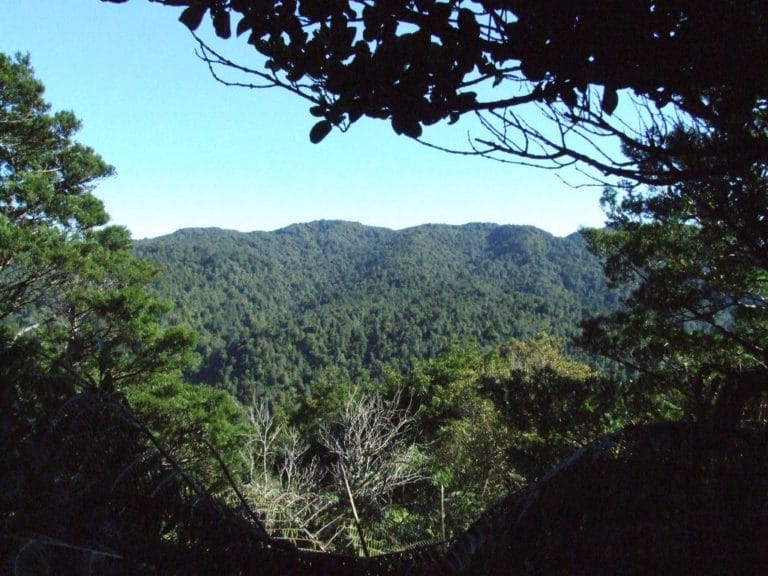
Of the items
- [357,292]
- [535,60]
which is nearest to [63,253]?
[535,60]

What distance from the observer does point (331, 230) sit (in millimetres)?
170875

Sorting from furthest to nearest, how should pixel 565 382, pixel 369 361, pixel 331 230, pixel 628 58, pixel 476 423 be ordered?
pixel 331 230, pixel 369 361, pixel 476 423, pixel 565 382, pixel 628 58

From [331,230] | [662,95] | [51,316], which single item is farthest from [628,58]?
[331,230]

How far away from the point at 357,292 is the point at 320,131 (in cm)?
10789

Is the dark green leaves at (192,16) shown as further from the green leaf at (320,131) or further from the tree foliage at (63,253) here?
the tree foliage at (63,253)

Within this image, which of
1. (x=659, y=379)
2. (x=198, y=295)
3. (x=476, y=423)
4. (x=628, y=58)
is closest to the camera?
(x=628, y=58)

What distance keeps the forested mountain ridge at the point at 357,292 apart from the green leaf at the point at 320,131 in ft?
163

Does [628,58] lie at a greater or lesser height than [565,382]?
greater

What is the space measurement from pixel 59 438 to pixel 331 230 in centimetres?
17234

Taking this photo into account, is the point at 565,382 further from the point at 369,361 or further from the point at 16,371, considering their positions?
the point at 369,361

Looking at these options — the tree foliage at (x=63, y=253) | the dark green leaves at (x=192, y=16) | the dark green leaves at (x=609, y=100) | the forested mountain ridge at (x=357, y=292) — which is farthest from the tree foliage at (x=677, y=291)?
the forested mountain ridge at (x=357, y=292)

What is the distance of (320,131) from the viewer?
1416 mm

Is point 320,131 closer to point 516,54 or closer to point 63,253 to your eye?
point 516,54

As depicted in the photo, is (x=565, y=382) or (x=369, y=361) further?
(x=369, y=361)
